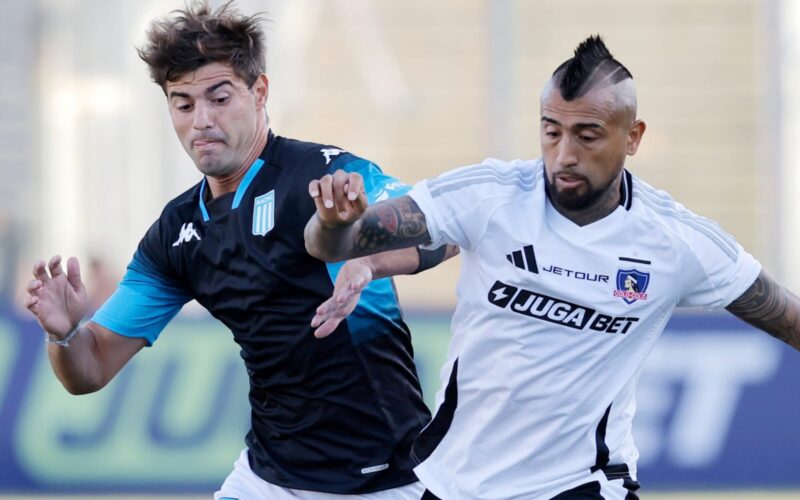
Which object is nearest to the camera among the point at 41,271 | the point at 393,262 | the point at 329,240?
the point at 329,240

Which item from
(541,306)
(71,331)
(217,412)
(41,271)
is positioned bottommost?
(217,412)

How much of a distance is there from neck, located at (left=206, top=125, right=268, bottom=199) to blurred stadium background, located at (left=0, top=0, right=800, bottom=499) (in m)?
5.74

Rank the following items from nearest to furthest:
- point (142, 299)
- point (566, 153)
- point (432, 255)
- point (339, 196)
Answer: point (339, 196)
point (566, 153)
point (432, 255)
point (142, 299)

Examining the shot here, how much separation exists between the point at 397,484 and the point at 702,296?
1.24 m

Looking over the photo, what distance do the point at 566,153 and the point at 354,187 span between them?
683mm

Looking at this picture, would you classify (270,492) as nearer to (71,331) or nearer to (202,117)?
(71,331)

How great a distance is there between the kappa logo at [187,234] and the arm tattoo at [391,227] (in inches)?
42.6

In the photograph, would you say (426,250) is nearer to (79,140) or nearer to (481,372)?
(481,372)

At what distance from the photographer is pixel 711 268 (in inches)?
169

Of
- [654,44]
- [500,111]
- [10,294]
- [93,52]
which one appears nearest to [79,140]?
[93,52]

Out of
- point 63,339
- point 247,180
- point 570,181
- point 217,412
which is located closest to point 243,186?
point 247,180

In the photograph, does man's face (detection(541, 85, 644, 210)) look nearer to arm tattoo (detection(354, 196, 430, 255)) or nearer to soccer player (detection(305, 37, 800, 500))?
soccer player (detection(305, 37, 800, 500))

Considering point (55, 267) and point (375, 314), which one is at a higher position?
point (55, 267)

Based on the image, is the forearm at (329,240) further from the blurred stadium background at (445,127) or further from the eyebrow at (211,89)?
the blurred stadium background at (445,127)
